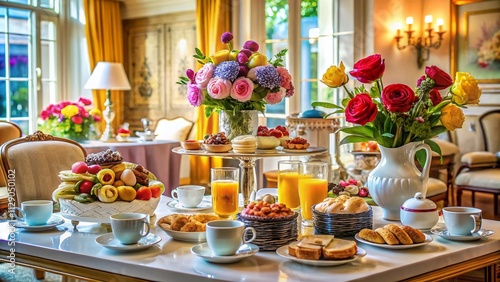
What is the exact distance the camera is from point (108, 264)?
1.59 meters

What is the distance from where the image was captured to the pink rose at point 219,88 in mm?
2188

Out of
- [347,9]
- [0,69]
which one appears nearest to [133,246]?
[347,9]

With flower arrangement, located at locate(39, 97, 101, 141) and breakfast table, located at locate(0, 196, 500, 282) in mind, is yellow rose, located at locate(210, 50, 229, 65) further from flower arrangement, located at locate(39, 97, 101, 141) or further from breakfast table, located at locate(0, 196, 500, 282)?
flower arrangement, located at locate(39, 97, 101, 141)

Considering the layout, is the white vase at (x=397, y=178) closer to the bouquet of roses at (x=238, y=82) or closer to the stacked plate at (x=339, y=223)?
the stacked plate at (x=339, y=223)

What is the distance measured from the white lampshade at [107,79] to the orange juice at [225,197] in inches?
162

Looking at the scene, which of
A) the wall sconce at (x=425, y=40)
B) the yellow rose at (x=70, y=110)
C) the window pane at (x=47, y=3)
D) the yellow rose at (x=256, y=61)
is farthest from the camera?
the window pane at (x=47, y=3)

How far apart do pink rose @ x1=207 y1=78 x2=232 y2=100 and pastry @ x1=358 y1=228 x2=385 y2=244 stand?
713 mm

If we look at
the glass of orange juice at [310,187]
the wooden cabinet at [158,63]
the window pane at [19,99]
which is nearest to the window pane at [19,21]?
the window pane at [19,99]

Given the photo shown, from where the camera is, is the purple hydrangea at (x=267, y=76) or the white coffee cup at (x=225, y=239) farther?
the purple hydrangea at (x=267, y=76)

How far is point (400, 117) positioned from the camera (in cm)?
204

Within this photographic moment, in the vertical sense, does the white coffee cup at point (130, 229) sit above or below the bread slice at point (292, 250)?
above

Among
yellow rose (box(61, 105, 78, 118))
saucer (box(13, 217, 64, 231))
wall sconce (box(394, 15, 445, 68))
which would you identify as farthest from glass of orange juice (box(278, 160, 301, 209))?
wall sconce (box(394, 15, 445, 68))

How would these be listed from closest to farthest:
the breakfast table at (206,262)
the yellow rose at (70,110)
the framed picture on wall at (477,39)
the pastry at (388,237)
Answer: the breakfast table at (206,262) → the pastry at (388,237) → the yellow rose at (70,110) → the framed picture on wall at (477,39)

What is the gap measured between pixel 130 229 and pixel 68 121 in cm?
377
